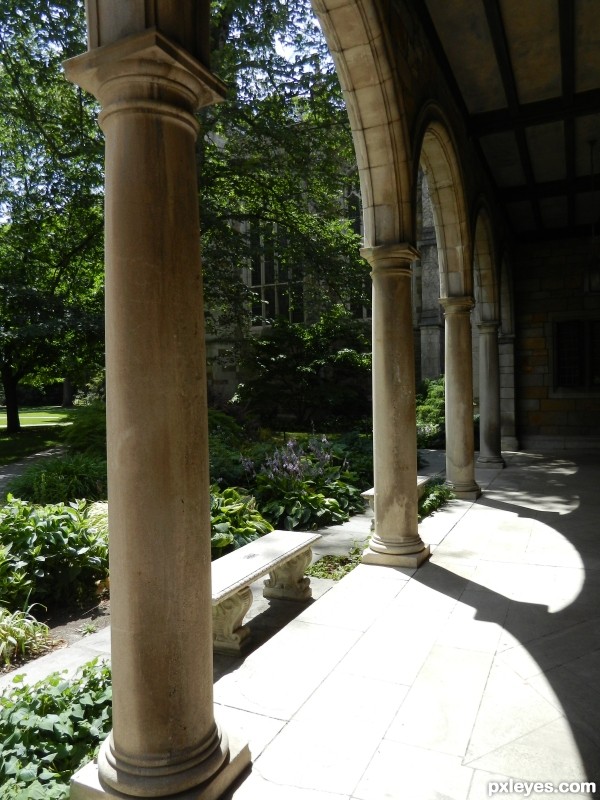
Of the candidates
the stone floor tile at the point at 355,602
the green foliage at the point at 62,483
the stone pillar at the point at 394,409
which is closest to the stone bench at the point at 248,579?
the stone floor tile at the point at 355,602

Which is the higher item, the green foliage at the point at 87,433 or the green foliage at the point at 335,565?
the green foliage at the point at 87,433

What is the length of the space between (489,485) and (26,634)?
23.5ft

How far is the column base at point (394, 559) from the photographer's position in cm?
499

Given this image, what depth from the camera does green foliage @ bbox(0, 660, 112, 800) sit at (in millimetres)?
2305

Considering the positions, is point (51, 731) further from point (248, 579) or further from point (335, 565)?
point (335, 565)

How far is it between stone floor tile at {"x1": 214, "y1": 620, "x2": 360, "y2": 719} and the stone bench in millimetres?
250

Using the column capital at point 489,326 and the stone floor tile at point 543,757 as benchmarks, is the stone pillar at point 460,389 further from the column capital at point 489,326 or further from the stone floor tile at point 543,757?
the stone floor tile at point 543,757

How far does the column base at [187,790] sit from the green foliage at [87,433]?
7.62m

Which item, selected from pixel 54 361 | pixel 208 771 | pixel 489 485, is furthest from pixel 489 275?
pixel 54 361

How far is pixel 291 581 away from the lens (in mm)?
4512

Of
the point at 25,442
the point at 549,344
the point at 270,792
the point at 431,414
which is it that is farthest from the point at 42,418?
the point at 270,792

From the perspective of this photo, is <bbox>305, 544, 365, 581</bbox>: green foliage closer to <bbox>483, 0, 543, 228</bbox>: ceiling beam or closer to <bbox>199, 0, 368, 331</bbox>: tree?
<bbox>483, 0, 543, 228</bbox>: ceiling beam

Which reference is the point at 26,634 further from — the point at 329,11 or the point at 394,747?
the point at 329,11

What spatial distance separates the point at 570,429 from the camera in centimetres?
1348
